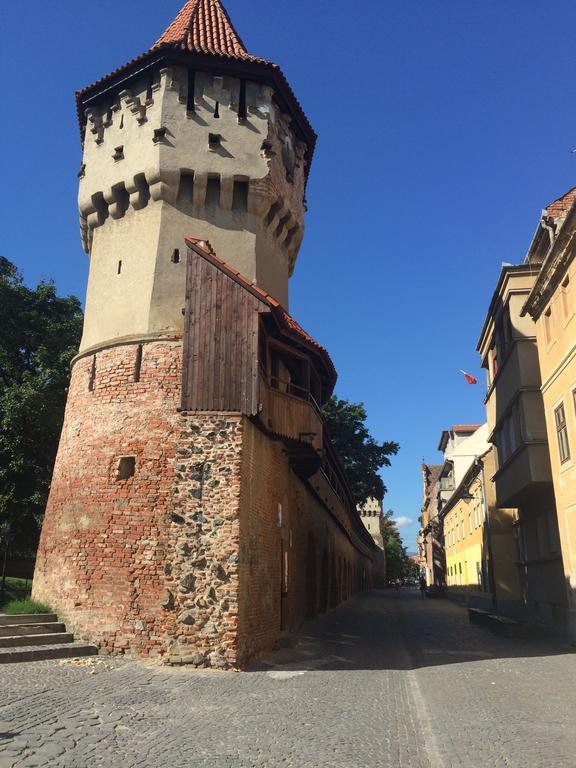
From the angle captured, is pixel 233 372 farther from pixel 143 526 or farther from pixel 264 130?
pixel 264 130

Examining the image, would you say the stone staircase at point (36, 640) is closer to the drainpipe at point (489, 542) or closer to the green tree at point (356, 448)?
the drainpipe at point (489, 542)

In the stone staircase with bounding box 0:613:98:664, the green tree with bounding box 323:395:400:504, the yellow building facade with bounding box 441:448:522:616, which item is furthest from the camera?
the green tree with bounding box 323:395:400:504

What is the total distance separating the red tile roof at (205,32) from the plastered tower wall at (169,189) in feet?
4.42

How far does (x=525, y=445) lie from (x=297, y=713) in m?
12.3

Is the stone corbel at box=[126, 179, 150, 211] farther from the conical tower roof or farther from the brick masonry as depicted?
the brick masonry

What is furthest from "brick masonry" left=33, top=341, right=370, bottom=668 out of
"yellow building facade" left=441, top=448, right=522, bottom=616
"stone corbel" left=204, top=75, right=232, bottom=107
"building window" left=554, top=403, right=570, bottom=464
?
"yellow building facade" left=441, top=448, right=522, bottom=616

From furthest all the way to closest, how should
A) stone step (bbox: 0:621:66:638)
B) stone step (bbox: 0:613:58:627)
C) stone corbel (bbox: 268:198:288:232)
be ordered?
stone corbel (bbox: 268:198:288:232)
stone step (bbox: 0:613:58:627)
stone step (bbox: 0:621:66:638)

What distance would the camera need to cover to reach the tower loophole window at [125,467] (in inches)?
522

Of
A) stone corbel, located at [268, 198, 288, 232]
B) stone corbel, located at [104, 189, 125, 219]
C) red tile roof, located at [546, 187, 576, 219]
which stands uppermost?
red tile roof, located at [546, 187, 576, 219]

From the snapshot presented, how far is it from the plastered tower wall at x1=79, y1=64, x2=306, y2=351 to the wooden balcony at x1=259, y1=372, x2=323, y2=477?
2.91 metres

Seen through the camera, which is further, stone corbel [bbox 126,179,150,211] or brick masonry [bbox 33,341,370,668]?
stone corbel [bbox 126,179,150,211]

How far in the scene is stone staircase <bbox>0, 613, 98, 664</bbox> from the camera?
11398mm

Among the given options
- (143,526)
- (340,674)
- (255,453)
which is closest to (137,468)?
(143,526)

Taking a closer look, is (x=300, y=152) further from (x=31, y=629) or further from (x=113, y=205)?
(x=31, y=629)
